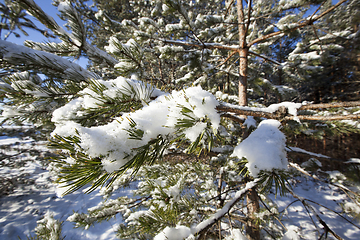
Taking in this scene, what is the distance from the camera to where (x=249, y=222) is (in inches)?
71.6

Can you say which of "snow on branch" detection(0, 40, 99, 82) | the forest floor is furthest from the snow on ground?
"snow on branch" detection(0, 40, 99, 82)

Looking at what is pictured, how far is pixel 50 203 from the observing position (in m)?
Result: 5.55

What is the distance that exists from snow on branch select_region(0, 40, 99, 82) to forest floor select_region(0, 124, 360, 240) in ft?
11.0

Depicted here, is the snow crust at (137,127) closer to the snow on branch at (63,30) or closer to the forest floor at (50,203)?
the snow on branch at (63,30)

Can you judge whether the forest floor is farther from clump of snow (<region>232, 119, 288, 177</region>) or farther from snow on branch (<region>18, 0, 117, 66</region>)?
clump of snow (<region>232, 119, 288, 177</region>)

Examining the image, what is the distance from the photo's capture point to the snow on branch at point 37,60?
39.4 inches

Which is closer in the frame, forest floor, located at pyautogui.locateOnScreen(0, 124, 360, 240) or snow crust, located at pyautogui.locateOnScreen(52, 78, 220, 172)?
snow crust, located at pyautogui.locateOnScreen(52, 78, 220, 172)

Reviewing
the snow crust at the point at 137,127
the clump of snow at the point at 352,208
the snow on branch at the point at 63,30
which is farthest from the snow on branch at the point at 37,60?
the clump of snow at the point at 352,208

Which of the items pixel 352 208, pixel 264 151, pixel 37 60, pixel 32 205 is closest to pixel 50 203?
pixel 32 205

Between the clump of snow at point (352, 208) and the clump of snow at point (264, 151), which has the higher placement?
the clump of snow at point (264, 151)

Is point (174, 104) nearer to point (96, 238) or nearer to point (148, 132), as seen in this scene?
point (148, 132)

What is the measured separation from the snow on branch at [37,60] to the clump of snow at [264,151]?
1.24 m

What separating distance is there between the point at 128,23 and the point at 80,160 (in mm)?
2583

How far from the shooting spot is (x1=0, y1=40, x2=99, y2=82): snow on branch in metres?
1.00
